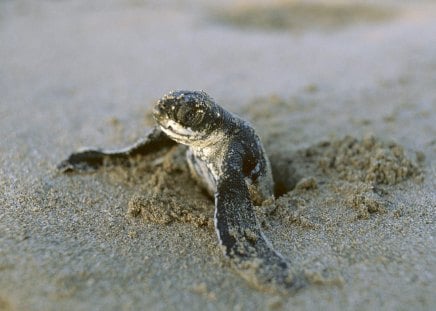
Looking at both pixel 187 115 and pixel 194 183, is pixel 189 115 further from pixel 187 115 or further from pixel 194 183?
pixel 194 183

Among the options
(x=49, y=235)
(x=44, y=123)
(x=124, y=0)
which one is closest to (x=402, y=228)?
(x=49, y=235)

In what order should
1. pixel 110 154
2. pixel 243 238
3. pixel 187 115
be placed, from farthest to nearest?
pixel 110 154
pixel 187 115
pixel 243 238

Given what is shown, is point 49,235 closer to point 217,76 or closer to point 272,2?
point 217,76

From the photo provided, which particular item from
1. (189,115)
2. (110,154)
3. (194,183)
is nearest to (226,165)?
(189,115)

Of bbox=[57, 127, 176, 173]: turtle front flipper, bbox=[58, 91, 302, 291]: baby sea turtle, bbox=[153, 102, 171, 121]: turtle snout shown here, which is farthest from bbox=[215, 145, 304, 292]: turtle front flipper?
bbox=[57, 127, 176, 173]: turtle front flipper

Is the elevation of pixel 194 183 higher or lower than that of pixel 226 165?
lower

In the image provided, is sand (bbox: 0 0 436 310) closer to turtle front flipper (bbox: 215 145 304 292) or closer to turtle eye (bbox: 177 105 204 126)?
turtle front flipper (bbox: 215 145 304 292)
